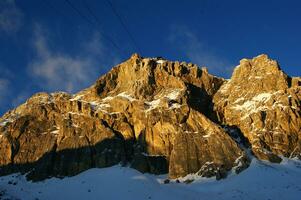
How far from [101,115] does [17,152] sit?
1742cm

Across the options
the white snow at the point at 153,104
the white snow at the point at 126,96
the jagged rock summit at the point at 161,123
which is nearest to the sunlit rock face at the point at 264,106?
the jagged rock summit at the point at 161,123

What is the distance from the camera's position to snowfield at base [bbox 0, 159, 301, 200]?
58.3 m

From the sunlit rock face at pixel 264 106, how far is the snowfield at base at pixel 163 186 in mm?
6636

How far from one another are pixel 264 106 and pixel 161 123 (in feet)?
60.1

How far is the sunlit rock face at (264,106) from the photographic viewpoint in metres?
77.1

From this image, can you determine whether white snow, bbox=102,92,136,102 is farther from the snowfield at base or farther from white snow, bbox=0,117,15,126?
white snow, bbox=0,117,15,126

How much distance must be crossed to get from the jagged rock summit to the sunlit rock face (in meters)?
0.17

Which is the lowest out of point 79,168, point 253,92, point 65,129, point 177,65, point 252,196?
point 252,196

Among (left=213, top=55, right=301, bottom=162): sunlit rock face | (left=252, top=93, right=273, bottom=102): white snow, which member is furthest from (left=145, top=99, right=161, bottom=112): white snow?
(left=252, top=93, right=273, bottom=102): white snow

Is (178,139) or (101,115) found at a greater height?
(101,115)

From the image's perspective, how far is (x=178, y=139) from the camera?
78625 millimetres

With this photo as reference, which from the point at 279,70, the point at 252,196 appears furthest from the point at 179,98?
the point at 252,196

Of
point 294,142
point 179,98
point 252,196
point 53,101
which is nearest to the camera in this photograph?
point 252,196

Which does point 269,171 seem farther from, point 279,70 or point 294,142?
point 279,70
